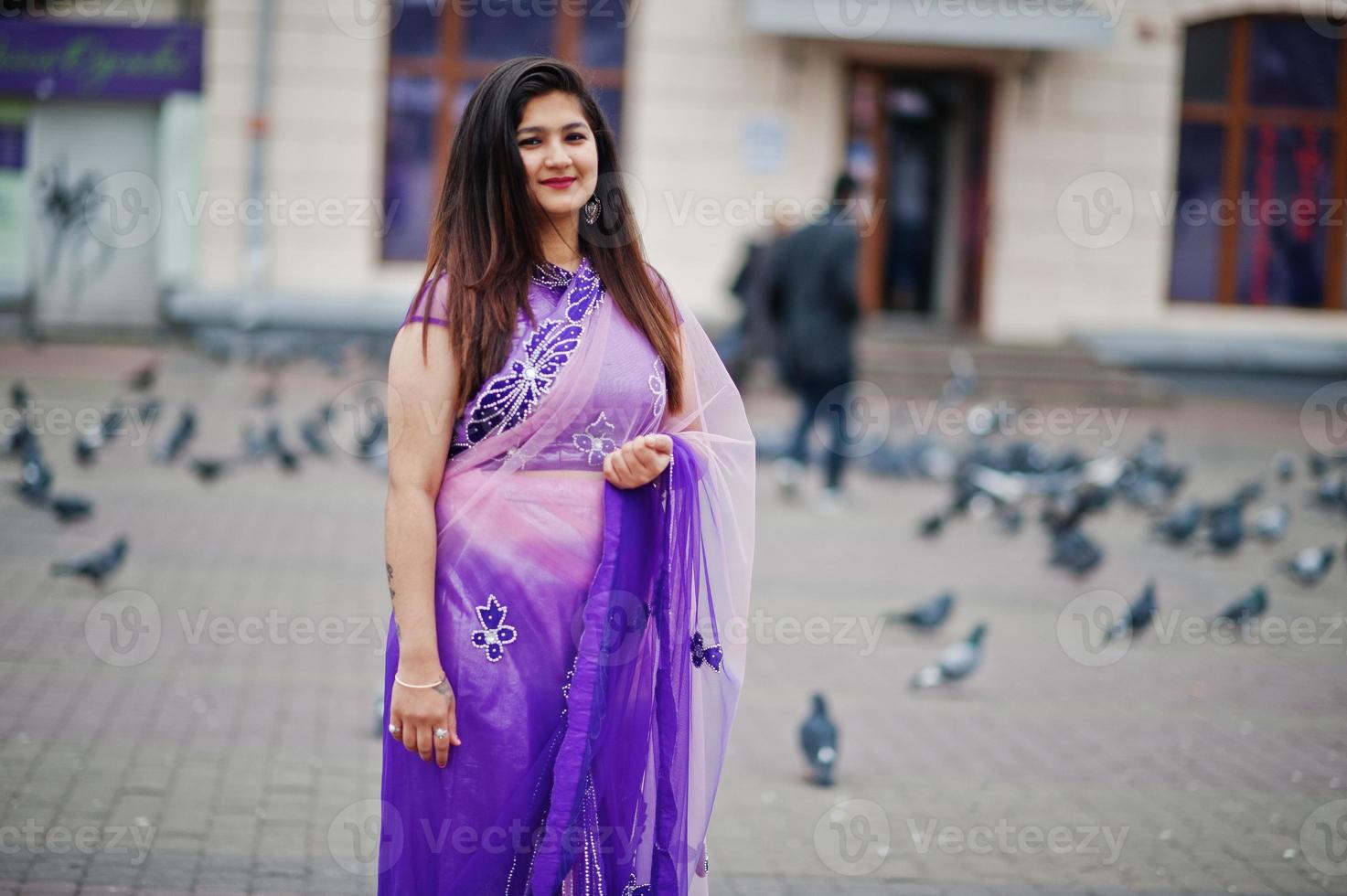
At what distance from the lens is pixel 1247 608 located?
312 inches

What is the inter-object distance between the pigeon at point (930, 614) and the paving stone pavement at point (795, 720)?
0.15 meters

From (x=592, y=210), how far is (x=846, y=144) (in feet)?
56.4

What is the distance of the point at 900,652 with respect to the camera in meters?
7.62

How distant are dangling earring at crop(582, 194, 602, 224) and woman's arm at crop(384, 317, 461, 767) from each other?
43 cm

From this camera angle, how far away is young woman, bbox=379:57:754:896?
293cm

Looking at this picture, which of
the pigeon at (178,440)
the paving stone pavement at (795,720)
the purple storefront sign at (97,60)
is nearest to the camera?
the paving stone pavement at (795,720)

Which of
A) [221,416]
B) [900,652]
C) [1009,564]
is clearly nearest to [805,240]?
[1009,564]

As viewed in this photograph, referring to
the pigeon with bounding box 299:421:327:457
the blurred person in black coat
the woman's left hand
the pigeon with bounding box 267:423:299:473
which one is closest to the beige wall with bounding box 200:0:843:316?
the pigeon with bounding box 299:421:327:457

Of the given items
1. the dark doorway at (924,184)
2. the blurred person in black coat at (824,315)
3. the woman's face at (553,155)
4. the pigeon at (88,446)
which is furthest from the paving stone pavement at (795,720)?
the dark doorway at (924,184)

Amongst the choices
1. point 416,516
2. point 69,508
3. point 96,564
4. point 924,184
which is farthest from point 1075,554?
point 924,184

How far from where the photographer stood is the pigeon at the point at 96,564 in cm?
757

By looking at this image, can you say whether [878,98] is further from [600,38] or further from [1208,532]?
[1208,532]

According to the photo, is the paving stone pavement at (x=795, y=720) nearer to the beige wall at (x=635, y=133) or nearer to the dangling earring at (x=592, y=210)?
the dangling earring at (x=592, y=210)

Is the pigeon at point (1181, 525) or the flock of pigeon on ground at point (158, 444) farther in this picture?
the pigeon at point (1181, 525)
